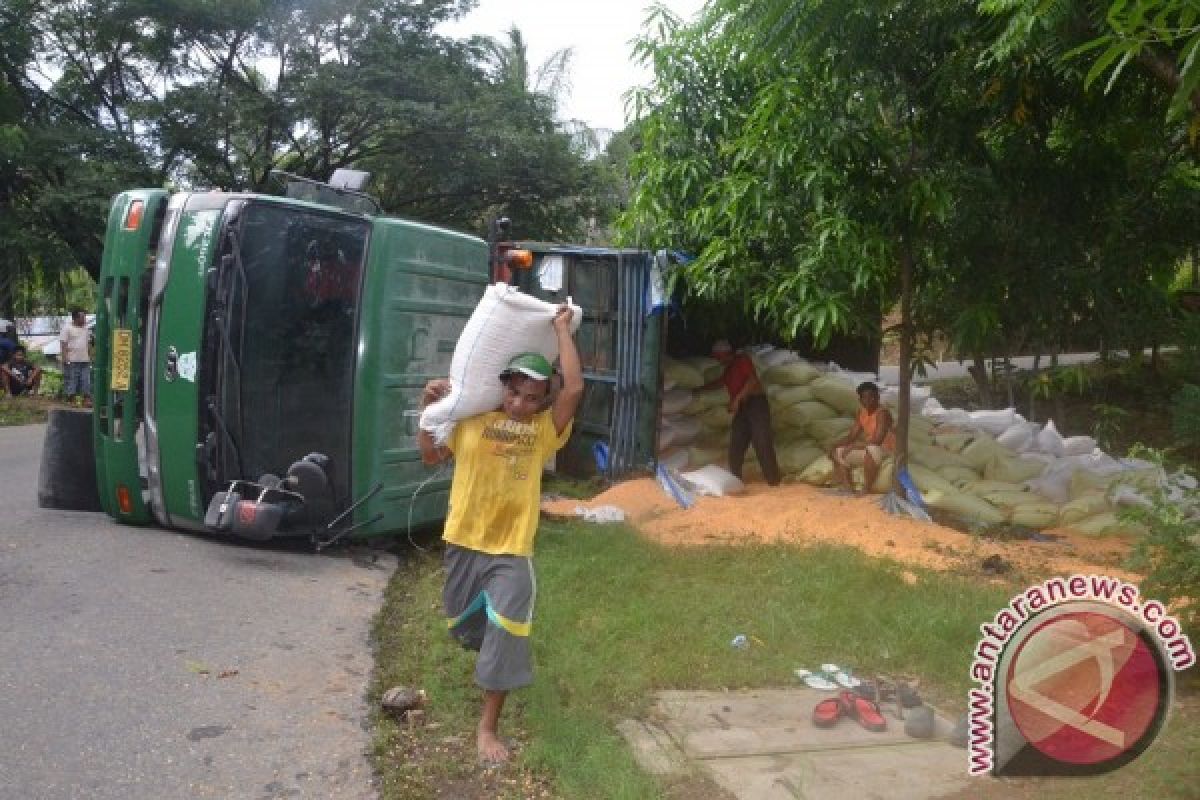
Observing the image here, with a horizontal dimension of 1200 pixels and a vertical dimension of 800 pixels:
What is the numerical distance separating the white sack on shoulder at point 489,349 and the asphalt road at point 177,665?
1.12m

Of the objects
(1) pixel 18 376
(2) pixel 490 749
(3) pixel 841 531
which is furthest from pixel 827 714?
(1) pixel 18 376

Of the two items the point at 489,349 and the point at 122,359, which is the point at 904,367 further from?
the point at 122,359

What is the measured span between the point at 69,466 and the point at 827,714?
4.74 meters

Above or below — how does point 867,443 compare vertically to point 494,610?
above

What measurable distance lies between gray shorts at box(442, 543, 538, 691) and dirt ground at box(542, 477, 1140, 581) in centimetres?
295

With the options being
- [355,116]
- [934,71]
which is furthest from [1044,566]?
[355,116]

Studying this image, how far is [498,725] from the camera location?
371cm

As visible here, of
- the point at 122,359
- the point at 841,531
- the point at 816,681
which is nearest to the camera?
the point at 816,681

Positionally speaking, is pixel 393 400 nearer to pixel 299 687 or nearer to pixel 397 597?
pixel 397 597

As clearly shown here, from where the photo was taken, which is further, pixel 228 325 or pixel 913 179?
pixel 913 179

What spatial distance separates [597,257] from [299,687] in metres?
5.18

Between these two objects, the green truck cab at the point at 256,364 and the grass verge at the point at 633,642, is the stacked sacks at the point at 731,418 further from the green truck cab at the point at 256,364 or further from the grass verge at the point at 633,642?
the green truck cab at the point at 256,364

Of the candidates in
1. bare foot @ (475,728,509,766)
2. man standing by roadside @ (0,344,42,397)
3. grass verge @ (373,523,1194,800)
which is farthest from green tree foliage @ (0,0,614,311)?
bare foot @ (475,728,509,766)

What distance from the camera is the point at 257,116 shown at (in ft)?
55.8
